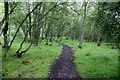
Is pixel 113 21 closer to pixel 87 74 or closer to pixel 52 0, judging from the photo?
pixel 87 74

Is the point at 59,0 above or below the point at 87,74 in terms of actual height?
above

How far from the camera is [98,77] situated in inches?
261

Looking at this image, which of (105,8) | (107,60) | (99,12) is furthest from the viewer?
(107,60)

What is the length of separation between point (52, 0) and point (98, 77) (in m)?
9.35

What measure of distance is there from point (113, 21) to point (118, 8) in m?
0.75

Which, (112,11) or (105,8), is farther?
(105,8)

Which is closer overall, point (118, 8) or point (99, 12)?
point (118, 8)

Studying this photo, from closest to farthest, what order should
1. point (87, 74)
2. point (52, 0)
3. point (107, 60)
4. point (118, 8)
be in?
point (118, 8), point (87, 74), point (107, 60), point (52, 0)

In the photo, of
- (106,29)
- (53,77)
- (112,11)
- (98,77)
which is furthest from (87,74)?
(112,11)

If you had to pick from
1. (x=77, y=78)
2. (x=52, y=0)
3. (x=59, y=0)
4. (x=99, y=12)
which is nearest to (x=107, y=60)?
(x=77, y=78)

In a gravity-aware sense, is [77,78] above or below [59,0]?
below

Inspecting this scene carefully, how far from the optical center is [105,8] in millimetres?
6051

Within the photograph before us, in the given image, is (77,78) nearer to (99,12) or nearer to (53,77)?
(53,77)

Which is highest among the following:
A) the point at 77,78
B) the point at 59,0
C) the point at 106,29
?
the point at 59,0
